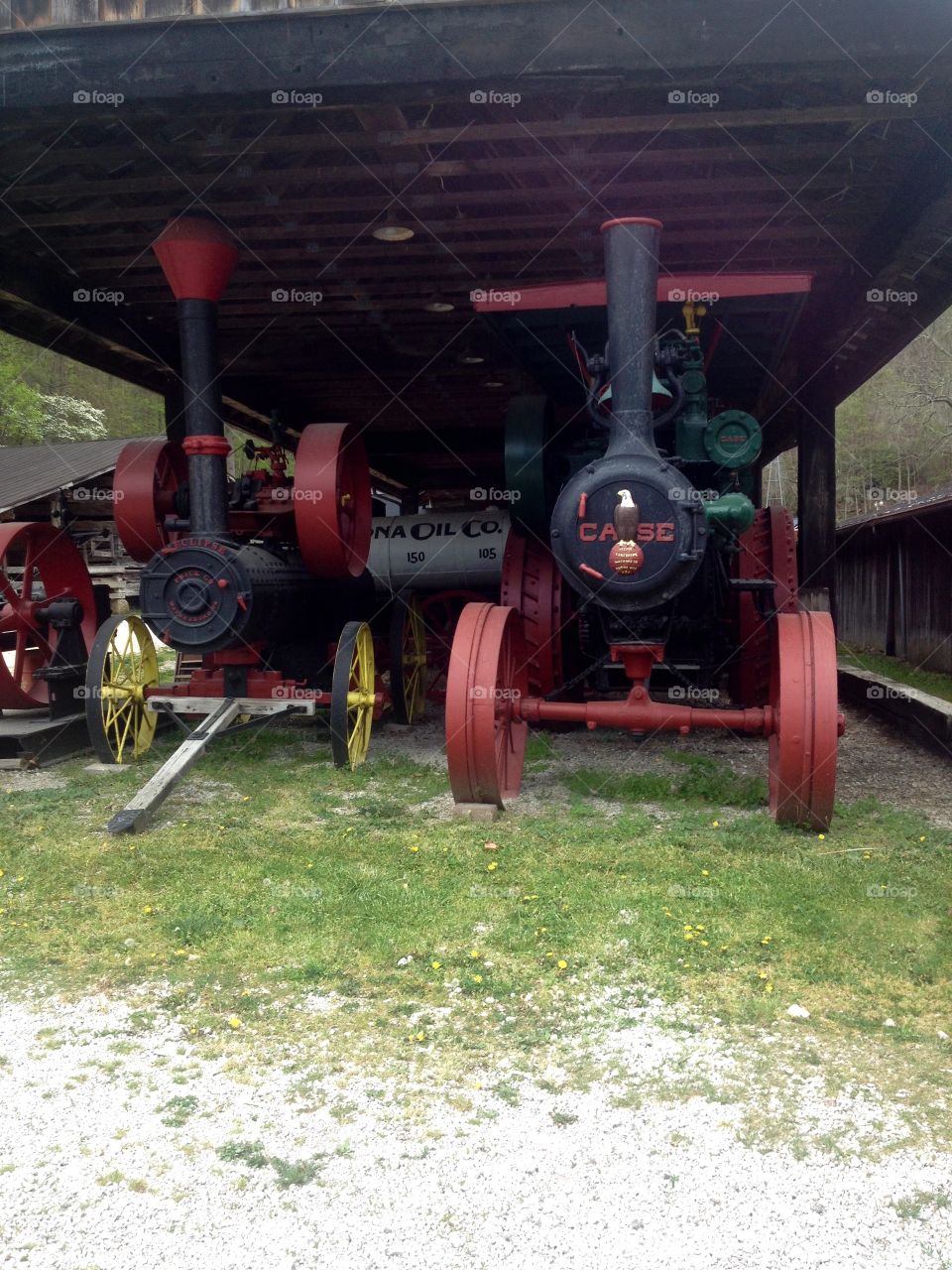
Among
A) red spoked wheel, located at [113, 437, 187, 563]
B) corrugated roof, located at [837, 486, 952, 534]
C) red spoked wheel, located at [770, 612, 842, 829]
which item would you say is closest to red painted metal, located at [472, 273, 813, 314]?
red spoked wheel, located at [770, 612, 842, 829]

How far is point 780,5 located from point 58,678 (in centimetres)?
565

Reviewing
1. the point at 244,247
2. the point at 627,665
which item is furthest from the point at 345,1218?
the point at 244,247

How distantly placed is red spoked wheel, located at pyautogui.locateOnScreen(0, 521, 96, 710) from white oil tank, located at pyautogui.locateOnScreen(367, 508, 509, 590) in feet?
10.9

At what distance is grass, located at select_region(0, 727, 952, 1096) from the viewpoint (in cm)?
302

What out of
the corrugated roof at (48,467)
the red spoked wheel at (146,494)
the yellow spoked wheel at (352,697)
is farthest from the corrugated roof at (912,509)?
the corrugated roof at (48,467)

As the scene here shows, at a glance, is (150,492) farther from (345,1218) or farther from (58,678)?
(345,1218)

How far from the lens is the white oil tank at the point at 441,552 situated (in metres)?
10.1

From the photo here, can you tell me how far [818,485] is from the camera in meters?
8.50

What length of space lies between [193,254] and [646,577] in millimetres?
3617

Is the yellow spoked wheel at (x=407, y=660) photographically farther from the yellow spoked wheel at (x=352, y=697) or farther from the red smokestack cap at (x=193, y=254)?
the red smokestack cap at (x=193, y=254)

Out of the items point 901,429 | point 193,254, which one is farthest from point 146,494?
point 901,429

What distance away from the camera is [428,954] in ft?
11.1

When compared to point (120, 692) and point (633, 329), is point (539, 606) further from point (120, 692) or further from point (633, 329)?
point (120, 692)

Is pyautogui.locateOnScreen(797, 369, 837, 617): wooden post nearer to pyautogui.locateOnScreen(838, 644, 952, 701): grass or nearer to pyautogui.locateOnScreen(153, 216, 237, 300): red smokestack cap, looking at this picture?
pyautogui.locateOnScreen(838, 644, 952, 701): grass
